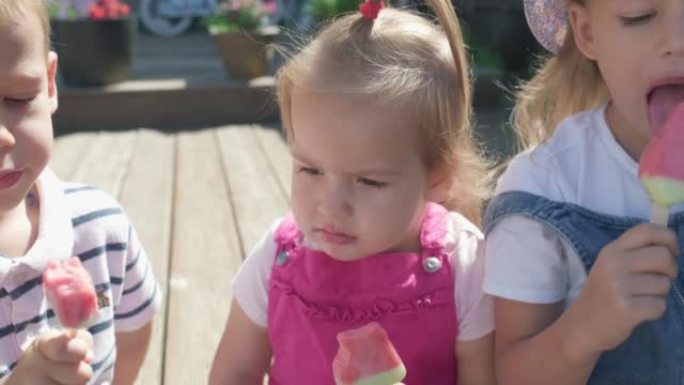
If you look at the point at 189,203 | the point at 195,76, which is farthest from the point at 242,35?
the point at 189,203

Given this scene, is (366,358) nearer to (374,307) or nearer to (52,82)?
(374,307)

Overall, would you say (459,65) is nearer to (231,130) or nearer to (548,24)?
(548,24)

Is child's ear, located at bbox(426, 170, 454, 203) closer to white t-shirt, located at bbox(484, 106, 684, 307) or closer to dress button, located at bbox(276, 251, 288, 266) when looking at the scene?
white t-shirt, located at bbox(484, 106, 684, 307)

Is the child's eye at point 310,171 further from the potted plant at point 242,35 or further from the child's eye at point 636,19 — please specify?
the potted plant at point 242,35

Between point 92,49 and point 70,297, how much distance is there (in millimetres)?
5176

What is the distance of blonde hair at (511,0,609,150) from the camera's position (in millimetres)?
1755

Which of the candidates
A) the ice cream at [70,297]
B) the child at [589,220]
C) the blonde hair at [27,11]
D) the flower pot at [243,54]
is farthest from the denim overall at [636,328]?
the flower pot at [243,54]

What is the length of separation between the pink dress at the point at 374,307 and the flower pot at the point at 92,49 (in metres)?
4.88

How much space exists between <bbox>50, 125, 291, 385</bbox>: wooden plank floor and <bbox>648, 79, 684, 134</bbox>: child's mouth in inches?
50.2

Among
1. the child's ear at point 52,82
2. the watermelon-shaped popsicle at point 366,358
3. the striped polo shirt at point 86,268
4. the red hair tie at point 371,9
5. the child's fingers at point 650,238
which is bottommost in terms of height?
the striped polo shirt at point 86,268

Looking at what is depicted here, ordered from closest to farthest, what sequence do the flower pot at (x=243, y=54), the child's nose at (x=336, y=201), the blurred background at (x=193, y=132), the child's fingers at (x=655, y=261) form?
the child's fingers at (x=655, y=261) → the child's nose at (x=336, y=201) → the blurred background at (x=193, y=132) → the flower pot at (x=243, y=54)

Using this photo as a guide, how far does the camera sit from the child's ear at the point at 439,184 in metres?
1.66

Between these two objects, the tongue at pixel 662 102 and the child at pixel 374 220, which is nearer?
the tongue at pixel 662 102

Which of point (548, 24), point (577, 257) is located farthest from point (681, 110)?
point (548, 24)
